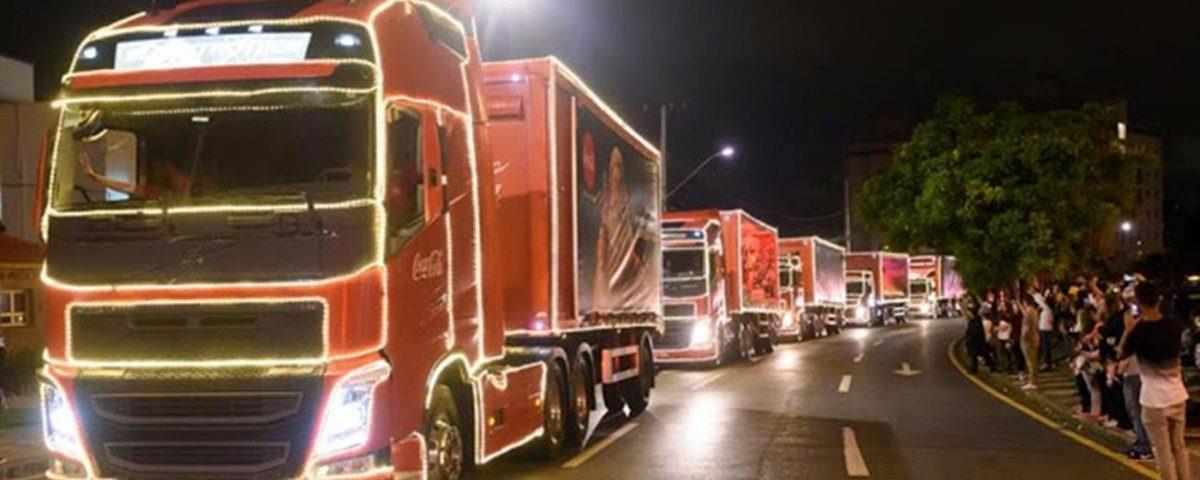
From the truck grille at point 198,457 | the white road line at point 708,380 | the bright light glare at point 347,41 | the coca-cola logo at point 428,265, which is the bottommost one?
the white road line at point 708,380

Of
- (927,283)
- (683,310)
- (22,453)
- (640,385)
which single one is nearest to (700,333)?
(683,310)

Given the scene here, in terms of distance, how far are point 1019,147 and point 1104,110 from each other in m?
2.63

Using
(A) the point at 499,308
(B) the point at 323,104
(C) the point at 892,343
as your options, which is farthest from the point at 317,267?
(C) the point at 892,343

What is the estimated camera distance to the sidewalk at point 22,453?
1272 cm

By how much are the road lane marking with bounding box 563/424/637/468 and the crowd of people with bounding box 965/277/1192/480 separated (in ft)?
16.8

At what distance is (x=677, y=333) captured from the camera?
27.8 meters

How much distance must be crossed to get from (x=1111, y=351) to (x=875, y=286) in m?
46.7

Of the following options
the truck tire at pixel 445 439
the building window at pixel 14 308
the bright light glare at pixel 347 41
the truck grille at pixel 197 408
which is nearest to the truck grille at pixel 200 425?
the truck grille at pixel 197 408

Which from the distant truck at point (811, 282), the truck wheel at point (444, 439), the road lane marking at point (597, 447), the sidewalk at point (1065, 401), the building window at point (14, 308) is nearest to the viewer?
the truck wheel at point (444, 439)

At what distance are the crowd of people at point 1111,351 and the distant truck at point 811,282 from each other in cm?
900

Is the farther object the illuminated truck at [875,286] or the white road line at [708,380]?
the illuminated truck at [875,286]

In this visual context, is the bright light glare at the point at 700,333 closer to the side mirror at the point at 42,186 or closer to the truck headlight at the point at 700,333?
the truck headlight at the point at 700,333

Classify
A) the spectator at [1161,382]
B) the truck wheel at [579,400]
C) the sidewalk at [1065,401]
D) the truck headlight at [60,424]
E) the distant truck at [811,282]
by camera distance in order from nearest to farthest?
1. the truck headlight at [60,424]
2. the spectator at [1161,382]
3. the truck wheel at [579,400]
4. the sidewalk at [1065,401]
5. the distant truck at [811,282]

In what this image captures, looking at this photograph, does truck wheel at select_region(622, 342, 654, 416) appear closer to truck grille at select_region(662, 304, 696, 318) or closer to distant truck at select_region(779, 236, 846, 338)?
truck grille at select_region(662, 304, 696, 318)
